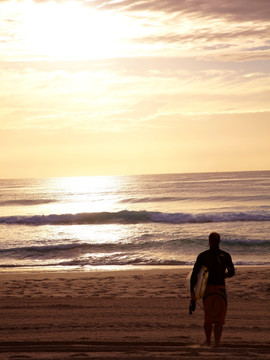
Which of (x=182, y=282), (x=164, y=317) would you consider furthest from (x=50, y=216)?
(x=164, y=317)

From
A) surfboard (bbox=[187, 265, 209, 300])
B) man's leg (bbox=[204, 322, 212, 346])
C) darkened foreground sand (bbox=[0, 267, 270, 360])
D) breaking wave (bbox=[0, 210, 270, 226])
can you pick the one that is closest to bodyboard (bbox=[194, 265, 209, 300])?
surfboard (bbox=[187, 265, 209, 300])

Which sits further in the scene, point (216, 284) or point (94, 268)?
point (94, 268)

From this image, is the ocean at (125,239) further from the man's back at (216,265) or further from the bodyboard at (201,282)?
the man's back at (216,265)

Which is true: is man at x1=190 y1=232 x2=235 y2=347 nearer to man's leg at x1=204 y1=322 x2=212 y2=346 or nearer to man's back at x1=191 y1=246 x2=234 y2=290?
man's back at x1=191 y1=246 x2=234 y2=290

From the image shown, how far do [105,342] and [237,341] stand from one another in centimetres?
206

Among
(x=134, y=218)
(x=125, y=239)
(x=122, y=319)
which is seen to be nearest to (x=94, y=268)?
(x=125, y=239)

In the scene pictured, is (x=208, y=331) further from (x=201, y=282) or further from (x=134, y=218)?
(x=134, y=218)

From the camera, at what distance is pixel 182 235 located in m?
25.3

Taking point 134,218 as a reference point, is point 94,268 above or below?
above

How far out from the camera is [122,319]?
8.91m

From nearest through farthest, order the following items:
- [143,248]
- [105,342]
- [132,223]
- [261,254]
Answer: [105,342], [261,254], [143,248], [132,223]

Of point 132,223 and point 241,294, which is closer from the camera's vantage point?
point 241,294

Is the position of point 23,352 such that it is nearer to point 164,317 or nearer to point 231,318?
point 164,317

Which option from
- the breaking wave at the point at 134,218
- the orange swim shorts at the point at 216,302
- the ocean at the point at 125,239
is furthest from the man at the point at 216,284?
the breaking wave at the point at 134,218
